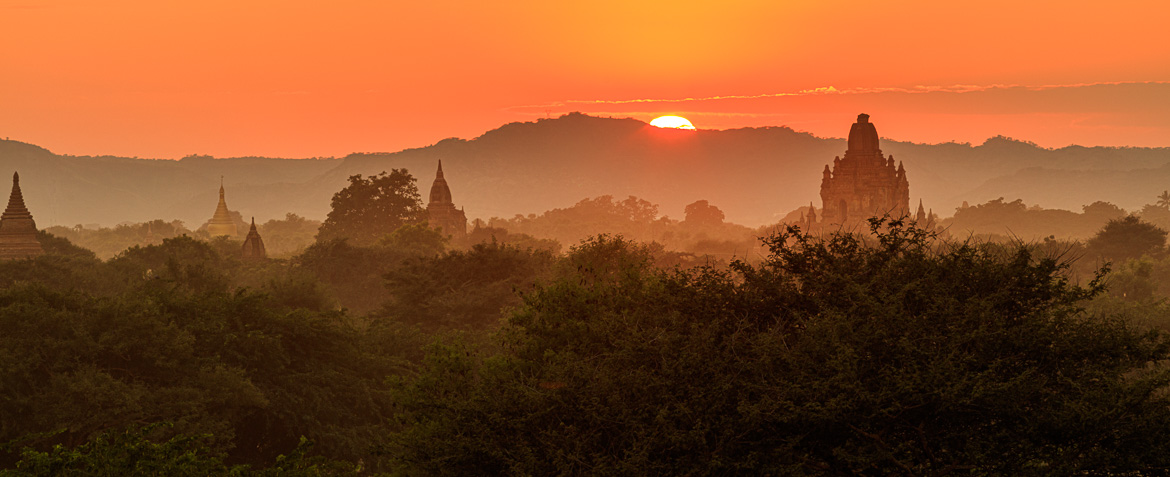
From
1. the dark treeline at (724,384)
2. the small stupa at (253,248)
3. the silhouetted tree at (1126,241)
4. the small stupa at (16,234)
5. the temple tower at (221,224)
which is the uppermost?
the dark treeline at (724,384)

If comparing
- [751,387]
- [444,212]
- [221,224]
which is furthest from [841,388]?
[221,224]

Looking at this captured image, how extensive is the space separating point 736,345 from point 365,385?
15.4m

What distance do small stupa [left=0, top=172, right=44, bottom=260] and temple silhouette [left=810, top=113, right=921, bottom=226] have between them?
63.9 m

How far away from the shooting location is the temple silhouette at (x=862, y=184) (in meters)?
96.1

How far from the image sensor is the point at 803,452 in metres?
15.1

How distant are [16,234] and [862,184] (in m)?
68.9

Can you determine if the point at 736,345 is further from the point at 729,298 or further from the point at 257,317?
the point at 257,317

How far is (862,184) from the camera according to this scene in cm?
9656

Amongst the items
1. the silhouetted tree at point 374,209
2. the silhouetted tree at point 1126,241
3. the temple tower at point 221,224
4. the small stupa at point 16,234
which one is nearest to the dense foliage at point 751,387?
the small stupa at point 16,234

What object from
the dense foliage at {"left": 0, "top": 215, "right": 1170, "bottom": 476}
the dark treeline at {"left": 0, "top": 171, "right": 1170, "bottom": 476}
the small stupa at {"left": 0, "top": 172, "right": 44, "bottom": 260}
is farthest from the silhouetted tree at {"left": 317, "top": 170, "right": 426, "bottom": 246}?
the dense foliage at {"left": 0, "top": 215, "right": 1170, "bottom": 476}

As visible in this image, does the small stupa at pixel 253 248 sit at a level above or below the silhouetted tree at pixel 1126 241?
above

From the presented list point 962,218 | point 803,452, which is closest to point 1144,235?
point 803,452

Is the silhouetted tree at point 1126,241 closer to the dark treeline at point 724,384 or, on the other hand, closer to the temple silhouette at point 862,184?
the temple silhouette at point 862,184

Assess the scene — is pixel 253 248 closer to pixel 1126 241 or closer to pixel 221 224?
pixel 221 224
